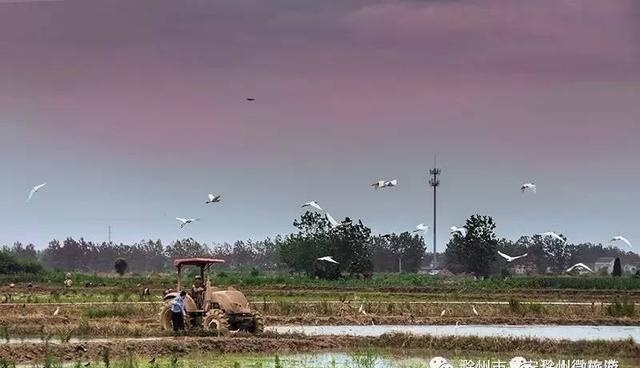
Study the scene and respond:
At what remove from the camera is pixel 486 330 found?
21.0 m

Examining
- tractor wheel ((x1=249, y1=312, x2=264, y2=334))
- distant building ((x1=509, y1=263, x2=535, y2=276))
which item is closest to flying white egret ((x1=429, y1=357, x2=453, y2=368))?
tractor wheel ((x1=249, y1=312, x2=264, y2=334))

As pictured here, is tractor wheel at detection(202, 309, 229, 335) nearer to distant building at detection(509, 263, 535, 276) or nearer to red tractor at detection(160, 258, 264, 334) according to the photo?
red tractor at detection(160, 258, 264, 334)

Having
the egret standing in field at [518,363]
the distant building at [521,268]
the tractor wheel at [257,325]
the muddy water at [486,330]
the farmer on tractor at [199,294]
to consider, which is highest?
the distant building at [521,268]

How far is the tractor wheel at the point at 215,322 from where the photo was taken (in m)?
18.2

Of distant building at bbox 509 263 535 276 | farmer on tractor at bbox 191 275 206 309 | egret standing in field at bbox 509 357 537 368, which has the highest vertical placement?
distant building at bbox 509 263 535 276

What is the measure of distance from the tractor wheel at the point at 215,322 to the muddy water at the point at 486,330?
1.48 m

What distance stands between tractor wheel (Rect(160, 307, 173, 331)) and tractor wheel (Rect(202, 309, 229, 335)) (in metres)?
0.77

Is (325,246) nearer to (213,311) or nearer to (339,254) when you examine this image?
(339,254)

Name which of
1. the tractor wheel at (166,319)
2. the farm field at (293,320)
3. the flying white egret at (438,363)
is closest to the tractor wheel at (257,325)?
the farm field at (293,320)

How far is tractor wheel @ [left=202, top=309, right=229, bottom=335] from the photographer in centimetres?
1817

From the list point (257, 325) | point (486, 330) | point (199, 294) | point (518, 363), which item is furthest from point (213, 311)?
point (518, 363)

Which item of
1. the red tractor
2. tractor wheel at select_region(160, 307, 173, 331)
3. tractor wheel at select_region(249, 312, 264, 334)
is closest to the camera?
the red tractor

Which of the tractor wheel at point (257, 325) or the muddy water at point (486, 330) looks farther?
the muddy water at point (486, 330)

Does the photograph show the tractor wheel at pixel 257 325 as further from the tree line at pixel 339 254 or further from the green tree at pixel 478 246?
the green tree at pixel 478 246
